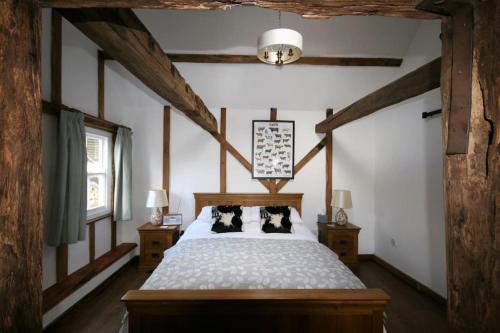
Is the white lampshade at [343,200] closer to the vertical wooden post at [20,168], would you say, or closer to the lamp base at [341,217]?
the lamp base at [341,217]

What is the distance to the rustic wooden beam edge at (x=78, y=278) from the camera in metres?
2.15

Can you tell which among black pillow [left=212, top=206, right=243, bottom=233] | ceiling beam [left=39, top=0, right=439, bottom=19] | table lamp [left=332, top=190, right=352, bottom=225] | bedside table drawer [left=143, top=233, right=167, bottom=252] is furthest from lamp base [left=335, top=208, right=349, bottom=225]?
ceiling beam [left=39, top=0, right=439, bottom=19]

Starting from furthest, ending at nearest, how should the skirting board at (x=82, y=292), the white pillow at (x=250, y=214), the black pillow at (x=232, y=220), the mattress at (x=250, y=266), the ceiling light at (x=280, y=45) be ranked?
the white pillow at (x=250, y=214) → the black pillow at (x=232, y=220) → the skirting board at (x=82, y=292) → the ceiling light at (x=280, y=45) → the mattress at (x=250, y=266)

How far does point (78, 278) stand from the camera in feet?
8.20

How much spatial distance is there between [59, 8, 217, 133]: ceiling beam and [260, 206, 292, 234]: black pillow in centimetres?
193

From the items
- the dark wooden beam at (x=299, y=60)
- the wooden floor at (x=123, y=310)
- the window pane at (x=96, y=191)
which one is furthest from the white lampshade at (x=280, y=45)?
the window pane at (x=96, y=191)

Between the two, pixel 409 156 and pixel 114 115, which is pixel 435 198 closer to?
pixel 409 156

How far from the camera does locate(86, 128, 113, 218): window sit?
10.1 ft

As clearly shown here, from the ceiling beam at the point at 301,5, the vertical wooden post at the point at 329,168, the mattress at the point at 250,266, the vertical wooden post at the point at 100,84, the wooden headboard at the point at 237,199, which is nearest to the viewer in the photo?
the ceiling beam at the point at 301,5

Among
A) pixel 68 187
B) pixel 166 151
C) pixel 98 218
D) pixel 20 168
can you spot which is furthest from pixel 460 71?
pixel 98 218

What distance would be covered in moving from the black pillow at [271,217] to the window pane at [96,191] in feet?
7.39

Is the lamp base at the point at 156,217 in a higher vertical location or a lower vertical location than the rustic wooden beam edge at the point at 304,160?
lower

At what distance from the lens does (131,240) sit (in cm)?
368

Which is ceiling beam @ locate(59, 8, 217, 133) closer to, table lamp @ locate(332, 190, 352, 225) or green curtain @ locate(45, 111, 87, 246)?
green curtain @ locate(45, 111, 87, 246)
